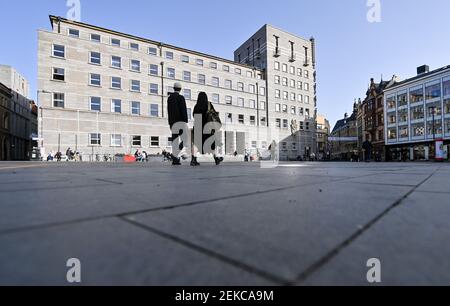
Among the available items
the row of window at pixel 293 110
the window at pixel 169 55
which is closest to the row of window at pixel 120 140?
the window at pixel 169 55

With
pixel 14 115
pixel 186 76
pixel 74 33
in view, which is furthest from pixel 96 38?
pixel 14 115

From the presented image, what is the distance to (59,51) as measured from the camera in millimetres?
28203

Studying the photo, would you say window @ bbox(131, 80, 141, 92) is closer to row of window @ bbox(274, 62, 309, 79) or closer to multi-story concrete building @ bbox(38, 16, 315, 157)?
multi-story concrete building @ bbox(38, 16, 315, 157)

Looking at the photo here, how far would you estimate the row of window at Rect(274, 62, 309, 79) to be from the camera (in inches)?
1855

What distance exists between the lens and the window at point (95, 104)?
29562mm

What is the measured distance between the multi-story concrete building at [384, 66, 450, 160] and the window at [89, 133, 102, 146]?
46.2m

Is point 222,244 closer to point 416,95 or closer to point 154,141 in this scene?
point 154,141

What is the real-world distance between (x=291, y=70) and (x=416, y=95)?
21735 millimetres

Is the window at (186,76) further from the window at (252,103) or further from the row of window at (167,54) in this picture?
the window at (252,103)

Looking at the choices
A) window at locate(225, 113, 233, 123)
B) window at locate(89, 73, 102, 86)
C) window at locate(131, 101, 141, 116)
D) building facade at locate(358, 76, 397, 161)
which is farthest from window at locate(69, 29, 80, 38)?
building facade at locate(358, 76, 397, 161)

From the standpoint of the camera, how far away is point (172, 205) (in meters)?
1.56

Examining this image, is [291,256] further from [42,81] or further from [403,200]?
[42,81]

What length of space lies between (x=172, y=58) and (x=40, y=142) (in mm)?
20345

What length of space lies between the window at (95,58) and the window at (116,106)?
5.04 meters
